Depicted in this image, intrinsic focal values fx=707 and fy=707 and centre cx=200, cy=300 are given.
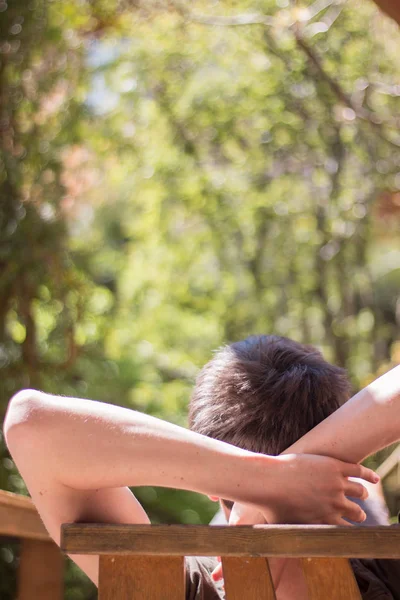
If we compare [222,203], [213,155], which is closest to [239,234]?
[222,203]

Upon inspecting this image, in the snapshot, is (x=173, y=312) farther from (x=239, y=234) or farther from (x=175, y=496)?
(x=175, y=496)

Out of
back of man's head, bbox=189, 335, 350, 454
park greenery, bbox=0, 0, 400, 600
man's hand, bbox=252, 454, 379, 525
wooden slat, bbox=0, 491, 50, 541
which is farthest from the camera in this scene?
park greenery, bbox=0, 0, 400, 600

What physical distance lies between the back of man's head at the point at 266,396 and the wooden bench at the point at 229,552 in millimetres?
199

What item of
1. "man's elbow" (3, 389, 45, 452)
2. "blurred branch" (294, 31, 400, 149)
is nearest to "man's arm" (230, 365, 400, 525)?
"man's elbow" (3, 389, 45, 452)

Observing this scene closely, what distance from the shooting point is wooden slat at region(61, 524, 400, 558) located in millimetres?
795

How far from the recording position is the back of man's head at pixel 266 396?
1.05m

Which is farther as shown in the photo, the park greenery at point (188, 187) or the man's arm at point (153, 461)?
the park greenery at point (188, 187)

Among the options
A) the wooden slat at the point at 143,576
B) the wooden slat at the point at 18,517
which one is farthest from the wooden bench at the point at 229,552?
the wooden slat at the point at 18,517

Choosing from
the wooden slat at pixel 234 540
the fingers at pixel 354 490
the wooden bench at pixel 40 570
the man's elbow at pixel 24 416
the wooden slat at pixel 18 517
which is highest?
the man's elbow at pixel 24 416

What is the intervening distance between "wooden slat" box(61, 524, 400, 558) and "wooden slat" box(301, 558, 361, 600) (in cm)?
9

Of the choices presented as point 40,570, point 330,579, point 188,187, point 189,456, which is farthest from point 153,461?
point 188,187

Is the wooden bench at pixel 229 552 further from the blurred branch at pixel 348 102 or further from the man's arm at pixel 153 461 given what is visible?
the blurred branch at pixel 348 102

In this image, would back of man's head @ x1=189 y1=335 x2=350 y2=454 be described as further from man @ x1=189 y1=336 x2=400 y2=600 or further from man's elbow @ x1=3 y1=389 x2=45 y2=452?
man's elbow @ x1=3 y1=389 x2=45 y2=452

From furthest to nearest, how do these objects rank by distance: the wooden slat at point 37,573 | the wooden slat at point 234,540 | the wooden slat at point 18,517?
1. the wooden slat at point 37,573
2. the wooden slat at point 18,517
3. the wooden slat at point 234,540
